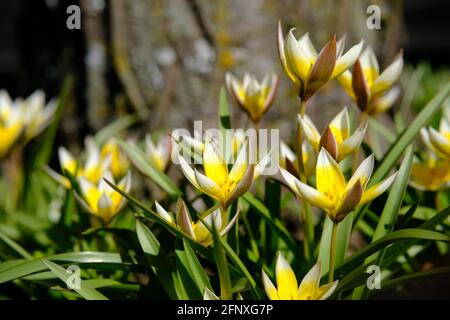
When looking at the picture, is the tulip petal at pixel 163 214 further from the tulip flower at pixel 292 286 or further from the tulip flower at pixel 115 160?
the tulip flower at pixel 115 160

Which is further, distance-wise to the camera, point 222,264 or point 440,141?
point 440,141

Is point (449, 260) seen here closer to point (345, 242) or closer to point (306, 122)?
point (345, 242)

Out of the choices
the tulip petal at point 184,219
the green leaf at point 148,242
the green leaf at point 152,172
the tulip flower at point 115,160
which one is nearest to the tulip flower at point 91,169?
the tulip flower at point 115,160

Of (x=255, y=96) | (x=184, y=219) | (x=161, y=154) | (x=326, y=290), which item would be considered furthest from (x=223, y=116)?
(x=326, y=290)

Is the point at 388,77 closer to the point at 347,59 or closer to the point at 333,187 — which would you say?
the point at 347,59
